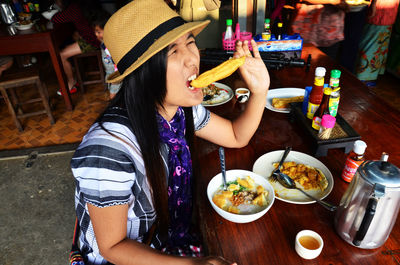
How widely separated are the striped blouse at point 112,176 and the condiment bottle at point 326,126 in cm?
118

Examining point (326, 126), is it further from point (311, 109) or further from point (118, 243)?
point (118, 243)

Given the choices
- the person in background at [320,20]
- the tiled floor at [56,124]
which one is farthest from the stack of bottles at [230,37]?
the tiled floor at [56,124]

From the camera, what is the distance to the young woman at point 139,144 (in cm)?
146

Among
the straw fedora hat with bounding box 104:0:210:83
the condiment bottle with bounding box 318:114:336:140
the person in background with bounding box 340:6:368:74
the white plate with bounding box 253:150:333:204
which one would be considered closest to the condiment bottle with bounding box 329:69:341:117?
the condiment bottle with bounding box 318:114:336:140

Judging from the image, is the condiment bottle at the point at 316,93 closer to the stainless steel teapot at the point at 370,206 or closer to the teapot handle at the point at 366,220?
the stainless steel teapot at the point at 370,206

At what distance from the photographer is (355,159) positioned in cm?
166

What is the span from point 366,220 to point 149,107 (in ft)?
3.77

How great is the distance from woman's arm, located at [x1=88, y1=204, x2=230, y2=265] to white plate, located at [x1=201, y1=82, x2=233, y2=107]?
1.44m

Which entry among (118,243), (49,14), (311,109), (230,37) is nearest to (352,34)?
(230,37)

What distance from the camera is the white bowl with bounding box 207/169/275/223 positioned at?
1.48 m

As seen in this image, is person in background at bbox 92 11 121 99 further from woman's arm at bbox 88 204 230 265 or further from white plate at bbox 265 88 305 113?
woman's arm at bbox 88 204 230 265

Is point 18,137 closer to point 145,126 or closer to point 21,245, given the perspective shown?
point 21,245

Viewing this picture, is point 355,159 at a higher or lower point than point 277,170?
higher

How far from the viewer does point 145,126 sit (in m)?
1.63
